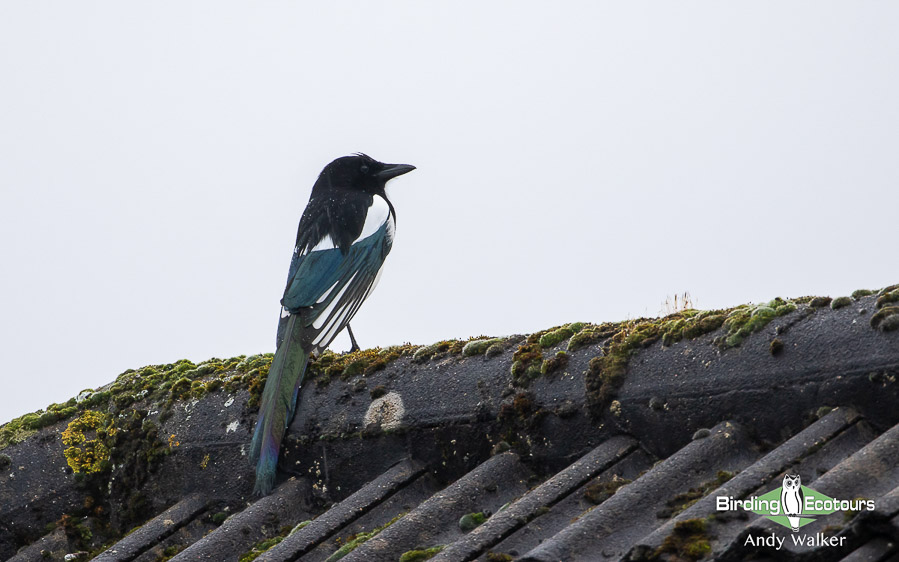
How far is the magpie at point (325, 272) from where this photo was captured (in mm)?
3422

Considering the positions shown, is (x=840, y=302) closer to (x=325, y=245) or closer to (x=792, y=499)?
(x=792, y=499)

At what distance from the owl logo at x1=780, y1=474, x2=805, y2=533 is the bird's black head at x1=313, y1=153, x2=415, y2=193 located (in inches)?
147

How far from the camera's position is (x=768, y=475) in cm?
217

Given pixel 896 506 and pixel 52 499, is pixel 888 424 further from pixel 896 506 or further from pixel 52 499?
pixel 52 499

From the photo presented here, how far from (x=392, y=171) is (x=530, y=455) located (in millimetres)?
2994

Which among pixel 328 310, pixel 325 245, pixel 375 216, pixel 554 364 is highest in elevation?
pixel 375 216

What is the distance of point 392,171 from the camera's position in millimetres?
5598

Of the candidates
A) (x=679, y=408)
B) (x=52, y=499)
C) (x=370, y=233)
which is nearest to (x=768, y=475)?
(x=679, y=408)

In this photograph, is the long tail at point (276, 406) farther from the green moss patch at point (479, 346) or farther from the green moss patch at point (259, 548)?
the green moss patch at point (479, 346)

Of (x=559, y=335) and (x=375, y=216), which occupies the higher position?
(x=375, y=216)

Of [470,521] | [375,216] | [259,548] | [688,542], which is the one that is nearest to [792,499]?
[688,542]

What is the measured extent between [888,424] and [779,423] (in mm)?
270

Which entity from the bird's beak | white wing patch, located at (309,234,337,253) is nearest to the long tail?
white wing patch, located at (309,234,337,253)

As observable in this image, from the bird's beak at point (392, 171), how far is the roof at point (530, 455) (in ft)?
6.68
